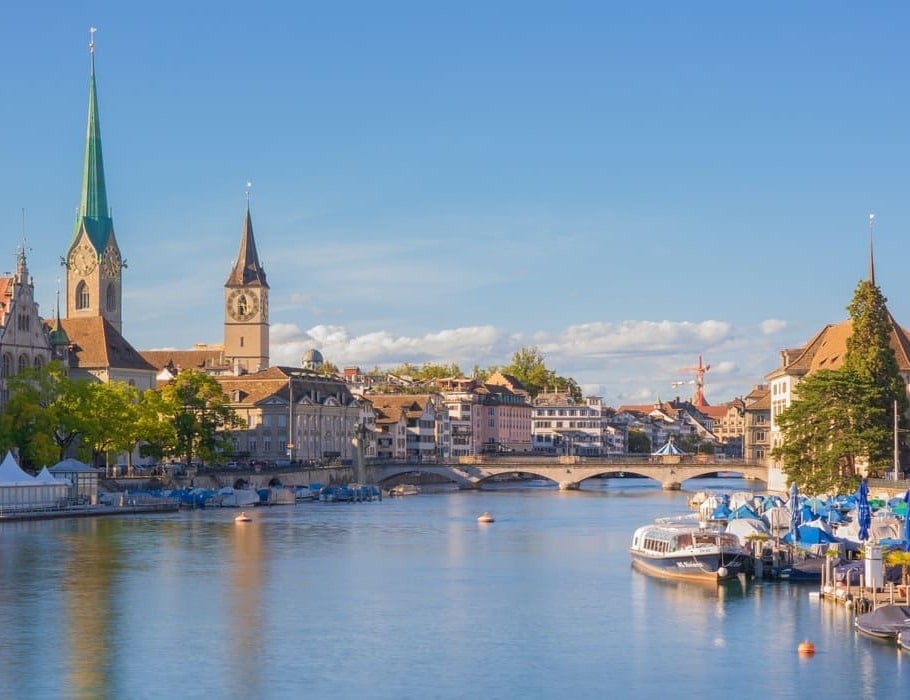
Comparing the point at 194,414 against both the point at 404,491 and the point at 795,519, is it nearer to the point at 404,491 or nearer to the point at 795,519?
the point at 404,491

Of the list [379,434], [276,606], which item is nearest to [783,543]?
[276,606]

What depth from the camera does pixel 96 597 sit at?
2341 inches

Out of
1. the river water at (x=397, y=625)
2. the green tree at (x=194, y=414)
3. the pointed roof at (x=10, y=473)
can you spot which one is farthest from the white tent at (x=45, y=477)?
the green tree at (x=194, y=414)

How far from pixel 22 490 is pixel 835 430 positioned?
155ft

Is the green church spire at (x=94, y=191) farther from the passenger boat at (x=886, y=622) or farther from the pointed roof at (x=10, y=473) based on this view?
the passenger boat at (x=886, y=622)

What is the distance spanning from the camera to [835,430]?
100312 mm

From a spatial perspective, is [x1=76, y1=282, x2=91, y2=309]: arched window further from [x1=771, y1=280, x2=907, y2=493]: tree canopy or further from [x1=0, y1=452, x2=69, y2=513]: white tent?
[x1=771, y1=280, x2=907, y2=493]: tree canopy

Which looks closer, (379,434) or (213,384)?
(213,384)

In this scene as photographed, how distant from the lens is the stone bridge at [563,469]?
152 m

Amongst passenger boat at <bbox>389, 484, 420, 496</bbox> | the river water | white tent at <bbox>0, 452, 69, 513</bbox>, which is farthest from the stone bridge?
the river water

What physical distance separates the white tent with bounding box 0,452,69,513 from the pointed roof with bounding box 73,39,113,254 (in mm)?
82165

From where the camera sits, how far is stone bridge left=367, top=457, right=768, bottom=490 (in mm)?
151750

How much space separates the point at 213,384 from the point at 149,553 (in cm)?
5897

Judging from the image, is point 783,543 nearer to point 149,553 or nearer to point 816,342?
point 149,553
